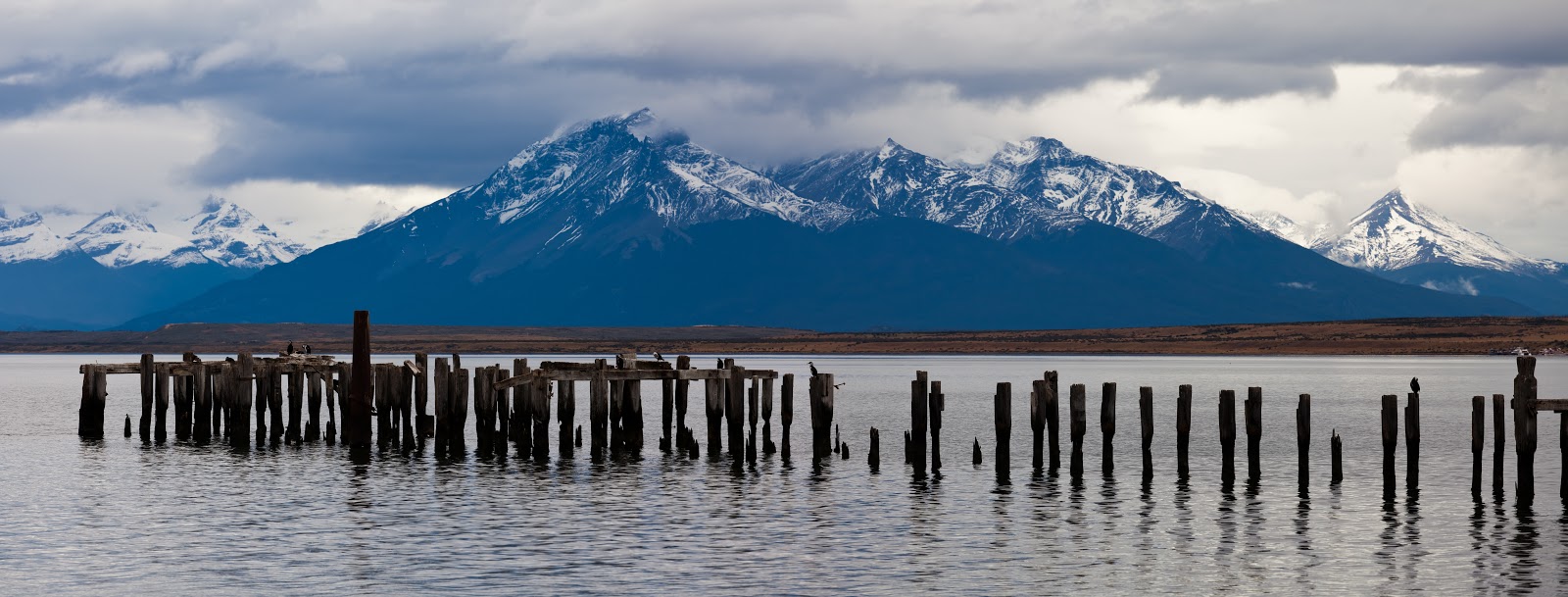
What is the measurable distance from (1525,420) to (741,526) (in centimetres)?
1626

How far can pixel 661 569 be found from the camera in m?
30.8

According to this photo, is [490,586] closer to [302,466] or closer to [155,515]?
[155,515]

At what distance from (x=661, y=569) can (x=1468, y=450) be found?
3312cm

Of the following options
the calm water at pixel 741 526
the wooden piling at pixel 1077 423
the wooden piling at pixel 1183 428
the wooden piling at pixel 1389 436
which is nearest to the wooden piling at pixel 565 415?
the calm water at pixel 741 526

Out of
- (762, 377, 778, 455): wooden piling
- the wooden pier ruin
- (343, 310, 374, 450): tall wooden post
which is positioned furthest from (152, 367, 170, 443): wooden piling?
(762, 377, 778, 455): wooden piling

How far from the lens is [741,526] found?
36.1 meters

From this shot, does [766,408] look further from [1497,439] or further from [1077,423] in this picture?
[1497,439]

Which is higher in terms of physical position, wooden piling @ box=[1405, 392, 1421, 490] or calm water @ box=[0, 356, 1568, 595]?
wooden piling @ box=[1405, 392, 1421, 490]

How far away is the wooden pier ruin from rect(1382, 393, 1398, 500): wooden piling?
0.13ft

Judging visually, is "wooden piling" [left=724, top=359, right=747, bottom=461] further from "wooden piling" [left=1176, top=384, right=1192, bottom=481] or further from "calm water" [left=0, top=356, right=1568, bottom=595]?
"wooden piling" [left=1176, top=384, right=1192, bottom=481]

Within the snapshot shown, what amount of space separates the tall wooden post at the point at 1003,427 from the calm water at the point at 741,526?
654 millimetres

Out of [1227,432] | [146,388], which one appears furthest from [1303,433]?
[146,388]

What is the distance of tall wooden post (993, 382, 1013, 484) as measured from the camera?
41.8 m

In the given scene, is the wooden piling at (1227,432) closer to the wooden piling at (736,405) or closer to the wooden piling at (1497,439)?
the wooden piling at (1497,439)
